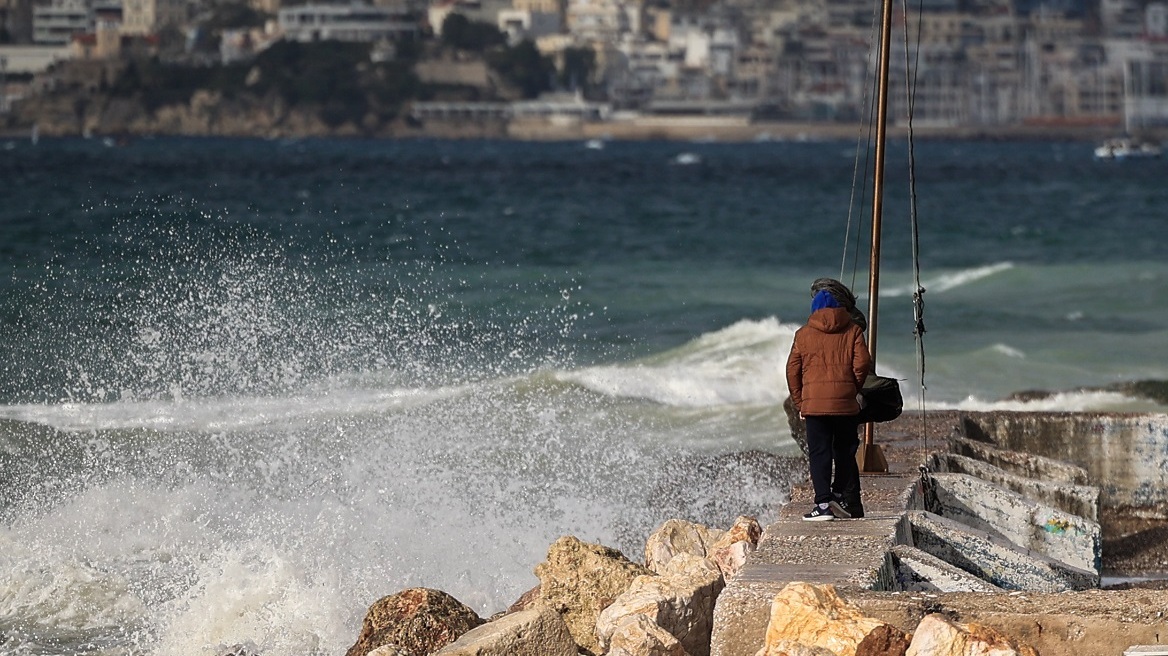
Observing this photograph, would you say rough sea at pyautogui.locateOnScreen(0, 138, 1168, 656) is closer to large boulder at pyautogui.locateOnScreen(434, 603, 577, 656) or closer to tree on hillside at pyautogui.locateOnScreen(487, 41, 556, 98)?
large boulder at pyautogui.locateOnScreen(434, 603, 577, 656)

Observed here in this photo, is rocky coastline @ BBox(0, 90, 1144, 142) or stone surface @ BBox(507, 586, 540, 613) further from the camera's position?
rocky coastline @ BBox(0, 90, 1144, 142)

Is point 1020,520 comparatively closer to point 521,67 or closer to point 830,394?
point 830,394

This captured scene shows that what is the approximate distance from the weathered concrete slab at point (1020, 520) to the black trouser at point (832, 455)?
0.74m

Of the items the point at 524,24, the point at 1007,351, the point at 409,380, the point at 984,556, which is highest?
the point at 524,24

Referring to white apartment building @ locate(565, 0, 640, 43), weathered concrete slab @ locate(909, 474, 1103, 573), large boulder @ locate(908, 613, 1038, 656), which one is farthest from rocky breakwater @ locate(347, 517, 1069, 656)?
white apartment building @ locate(565, 0, 640, 43)

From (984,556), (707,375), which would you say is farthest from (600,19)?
(984,556)

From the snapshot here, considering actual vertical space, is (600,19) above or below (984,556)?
above

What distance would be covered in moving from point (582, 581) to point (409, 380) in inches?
408

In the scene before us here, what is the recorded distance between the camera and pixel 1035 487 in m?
8.98

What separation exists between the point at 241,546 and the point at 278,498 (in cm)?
171

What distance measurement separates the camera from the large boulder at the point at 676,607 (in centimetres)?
699

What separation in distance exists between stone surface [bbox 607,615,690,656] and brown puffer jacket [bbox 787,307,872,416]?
136 centimetres

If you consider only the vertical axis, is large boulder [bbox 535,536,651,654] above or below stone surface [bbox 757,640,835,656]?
below

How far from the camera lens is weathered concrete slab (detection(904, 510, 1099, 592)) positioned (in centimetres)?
761
